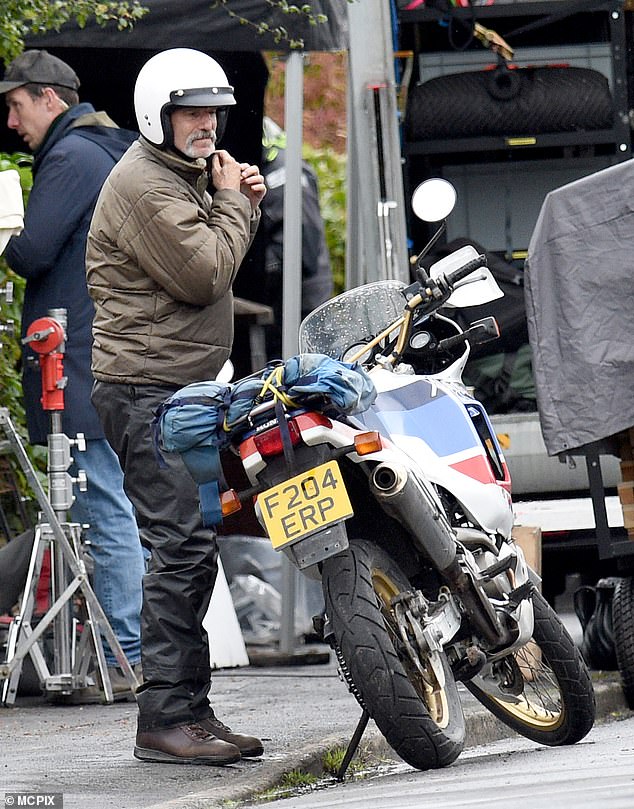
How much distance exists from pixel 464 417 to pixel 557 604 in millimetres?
3949

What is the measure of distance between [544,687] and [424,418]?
0.93 metres

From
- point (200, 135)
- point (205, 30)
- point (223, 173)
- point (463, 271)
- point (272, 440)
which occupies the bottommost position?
point (272, 440)

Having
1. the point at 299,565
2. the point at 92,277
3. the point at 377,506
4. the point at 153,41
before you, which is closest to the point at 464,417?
the point at 377,506

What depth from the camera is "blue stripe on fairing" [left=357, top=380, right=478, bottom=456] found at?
4.64 m

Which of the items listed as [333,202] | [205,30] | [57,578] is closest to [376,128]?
[205,30]

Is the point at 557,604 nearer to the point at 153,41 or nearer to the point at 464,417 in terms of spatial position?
the point at 153,41

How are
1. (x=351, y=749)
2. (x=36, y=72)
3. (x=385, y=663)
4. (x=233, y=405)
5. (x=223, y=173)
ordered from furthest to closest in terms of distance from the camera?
(x=36, y=72) → (x=223, y=173) → (x=351, y=749) → (x=233, y=405) → (x=385, y=663)

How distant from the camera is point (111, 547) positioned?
257 inches

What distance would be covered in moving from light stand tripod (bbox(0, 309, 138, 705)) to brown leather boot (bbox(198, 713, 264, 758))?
1.29 m

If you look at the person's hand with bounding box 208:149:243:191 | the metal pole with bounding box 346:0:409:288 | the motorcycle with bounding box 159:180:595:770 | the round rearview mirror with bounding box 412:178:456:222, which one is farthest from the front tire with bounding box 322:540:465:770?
the metal pole with bounding box 346:0:409:288

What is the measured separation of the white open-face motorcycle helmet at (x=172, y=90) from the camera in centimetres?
488

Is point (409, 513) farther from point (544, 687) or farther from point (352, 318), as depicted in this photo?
point (544, 687)

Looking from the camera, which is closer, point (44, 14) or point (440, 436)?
point (440, 436)

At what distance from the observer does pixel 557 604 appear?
8508mm
